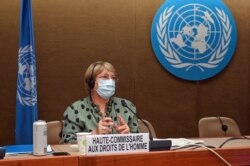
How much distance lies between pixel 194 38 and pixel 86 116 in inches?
98.3

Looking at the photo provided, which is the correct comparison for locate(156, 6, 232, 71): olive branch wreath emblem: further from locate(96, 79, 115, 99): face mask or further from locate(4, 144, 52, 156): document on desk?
locate(4, 144, 52, 156): document on desk

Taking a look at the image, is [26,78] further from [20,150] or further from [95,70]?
[20,150]

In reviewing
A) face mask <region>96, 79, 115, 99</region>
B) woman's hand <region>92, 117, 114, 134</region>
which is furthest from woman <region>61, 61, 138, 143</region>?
woman's hand <region>92, 117, 114, 134</region>

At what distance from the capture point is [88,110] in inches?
127

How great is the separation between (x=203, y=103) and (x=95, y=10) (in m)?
1.77

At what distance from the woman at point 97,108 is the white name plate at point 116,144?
1.04 m

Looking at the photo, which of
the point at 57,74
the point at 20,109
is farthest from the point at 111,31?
the point at 20,109

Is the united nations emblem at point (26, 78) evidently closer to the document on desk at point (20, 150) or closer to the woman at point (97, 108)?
the woman at point (97, 108)

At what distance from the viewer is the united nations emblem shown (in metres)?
4.16

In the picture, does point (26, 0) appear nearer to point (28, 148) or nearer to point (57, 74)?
point (57, 74)

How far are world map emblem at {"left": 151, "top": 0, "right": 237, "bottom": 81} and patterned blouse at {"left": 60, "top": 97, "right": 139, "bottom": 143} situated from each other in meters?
1.92

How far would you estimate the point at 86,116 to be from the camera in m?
3.18

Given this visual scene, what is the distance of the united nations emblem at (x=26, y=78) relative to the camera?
164 inches

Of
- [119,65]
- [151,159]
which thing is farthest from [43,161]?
[119,65]
